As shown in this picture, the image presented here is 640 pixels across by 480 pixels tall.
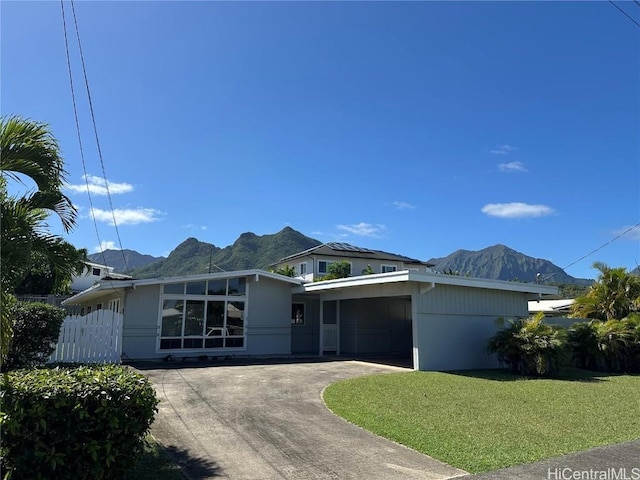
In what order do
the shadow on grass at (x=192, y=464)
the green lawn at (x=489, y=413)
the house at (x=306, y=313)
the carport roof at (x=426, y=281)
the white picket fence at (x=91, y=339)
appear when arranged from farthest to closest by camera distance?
1. the house at (x=306, y=313)
2. the carport roof at (x=426, y=281)
3. the white picket fence at (x=91, y=339)
4. the green lawn at (x=489, y=413)
5. the shadow on grass at (x=192, y=464)

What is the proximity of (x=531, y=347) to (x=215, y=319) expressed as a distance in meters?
11.0

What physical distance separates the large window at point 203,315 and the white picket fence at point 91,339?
1940 millimetres

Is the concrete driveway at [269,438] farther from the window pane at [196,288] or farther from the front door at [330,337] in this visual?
the front door at [330,337]

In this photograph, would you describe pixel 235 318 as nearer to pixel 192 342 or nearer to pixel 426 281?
pixel 192 342

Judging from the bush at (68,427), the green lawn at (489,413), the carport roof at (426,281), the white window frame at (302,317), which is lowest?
the green lawn at (489,413)

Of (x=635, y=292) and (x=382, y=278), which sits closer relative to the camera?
(x=382, y=278)

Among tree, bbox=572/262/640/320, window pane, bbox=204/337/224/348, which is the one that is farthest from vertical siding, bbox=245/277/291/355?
tree, bbox=572/262/640/320

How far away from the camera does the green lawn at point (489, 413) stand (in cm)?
612

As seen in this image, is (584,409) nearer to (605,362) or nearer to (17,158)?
(605,362)

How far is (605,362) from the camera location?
631 inches

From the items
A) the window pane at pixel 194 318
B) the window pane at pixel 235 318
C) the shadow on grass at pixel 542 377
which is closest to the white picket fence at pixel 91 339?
the window pane at pixel 194 318

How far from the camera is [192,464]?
5.50 m

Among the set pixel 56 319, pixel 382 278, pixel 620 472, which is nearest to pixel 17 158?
pixel 56 319

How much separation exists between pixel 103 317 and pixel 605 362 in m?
17.0
